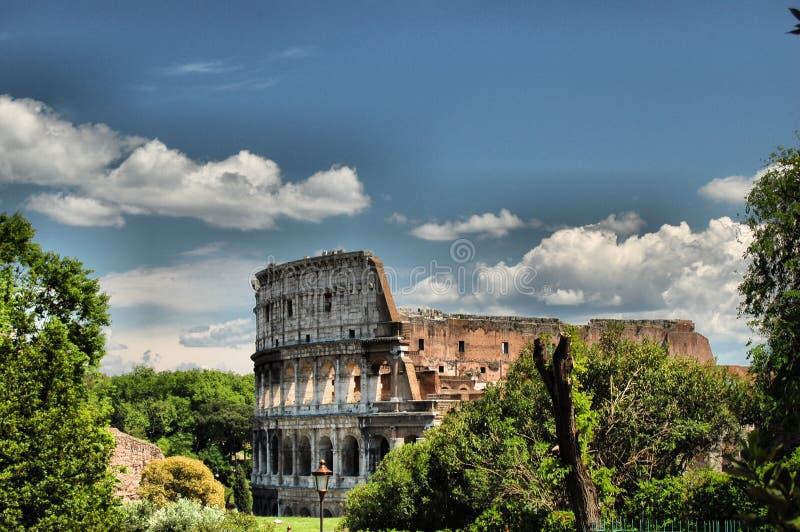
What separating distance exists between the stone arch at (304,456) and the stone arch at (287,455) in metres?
0.82

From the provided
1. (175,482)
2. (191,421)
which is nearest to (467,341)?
(175,482)

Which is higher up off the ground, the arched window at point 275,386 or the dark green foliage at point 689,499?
the arched window at point 275,386

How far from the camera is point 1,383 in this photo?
21.6m

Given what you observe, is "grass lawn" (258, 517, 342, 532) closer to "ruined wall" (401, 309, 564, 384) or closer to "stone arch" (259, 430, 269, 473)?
"ruined wall" (401, 309, 564, 384)

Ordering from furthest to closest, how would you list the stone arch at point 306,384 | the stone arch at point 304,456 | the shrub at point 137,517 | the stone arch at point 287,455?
the stone arch at point 287,455, the stone arch at point 306,384, the stone arch at point 304,456, the shrub at point 137,517

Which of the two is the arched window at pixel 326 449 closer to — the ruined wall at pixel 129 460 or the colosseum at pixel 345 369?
the colosseum at pixel 345 369

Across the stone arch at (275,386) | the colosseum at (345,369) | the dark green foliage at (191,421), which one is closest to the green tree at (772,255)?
the colosseum at (345,369)

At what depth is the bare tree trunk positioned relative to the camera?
16.1 metres

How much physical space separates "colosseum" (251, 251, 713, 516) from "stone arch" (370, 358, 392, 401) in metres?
0.06

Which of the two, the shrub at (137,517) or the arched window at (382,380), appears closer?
the shrub at (137,517)

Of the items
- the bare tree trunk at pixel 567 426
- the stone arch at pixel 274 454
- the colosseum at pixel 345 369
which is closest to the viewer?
the bare tree trunk at pixel 567 426

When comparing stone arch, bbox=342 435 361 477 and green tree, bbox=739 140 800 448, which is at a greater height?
green tree, bbox=739 140 800 448

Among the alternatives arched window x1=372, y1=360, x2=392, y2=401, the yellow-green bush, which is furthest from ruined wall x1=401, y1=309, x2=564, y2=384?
the yellow-green bush

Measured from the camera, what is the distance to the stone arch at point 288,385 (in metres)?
60.3
